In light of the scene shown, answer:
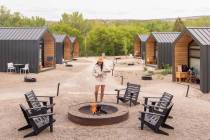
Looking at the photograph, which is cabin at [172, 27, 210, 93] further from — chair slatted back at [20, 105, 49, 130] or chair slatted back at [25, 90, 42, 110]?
chair slatted back at [20, 105, 49, 130]

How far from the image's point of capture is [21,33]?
2714 centimetres

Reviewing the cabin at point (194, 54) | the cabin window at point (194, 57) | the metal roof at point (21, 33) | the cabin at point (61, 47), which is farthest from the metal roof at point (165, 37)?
the cabin at point (61, 47)

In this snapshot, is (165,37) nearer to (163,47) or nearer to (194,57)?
(163,47)

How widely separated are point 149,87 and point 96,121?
892cm

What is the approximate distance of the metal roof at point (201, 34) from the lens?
17.2 metres

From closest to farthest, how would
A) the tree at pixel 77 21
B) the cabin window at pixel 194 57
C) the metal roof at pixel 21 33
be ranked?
the cabin window at pixel 194 57 → the metal roof at pixel 21 33 → the tree at pixel 77 21

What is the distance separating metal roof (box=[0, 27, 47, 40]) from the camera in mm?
26255

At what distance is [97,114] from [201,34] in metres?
9.34

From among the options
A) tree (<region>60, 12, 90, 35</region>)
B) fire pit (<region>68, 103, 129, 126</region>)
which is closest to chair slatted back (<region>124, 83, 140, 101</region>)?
fire pit (<region>68, 103, 129, 126</region>)

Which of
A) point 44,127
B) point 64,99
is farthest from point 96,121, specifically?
point 64,99

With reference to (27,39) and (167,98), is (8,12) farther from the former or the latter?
(167,98)

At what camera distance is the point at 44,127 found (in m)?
9.28

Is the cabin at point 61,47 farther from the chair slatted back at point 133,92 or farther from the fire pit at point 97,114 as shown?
the fire pit at point 97,114

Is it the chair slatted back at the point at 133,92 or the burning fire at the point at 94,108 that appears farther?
the chair slatted back at the point at 133,92
